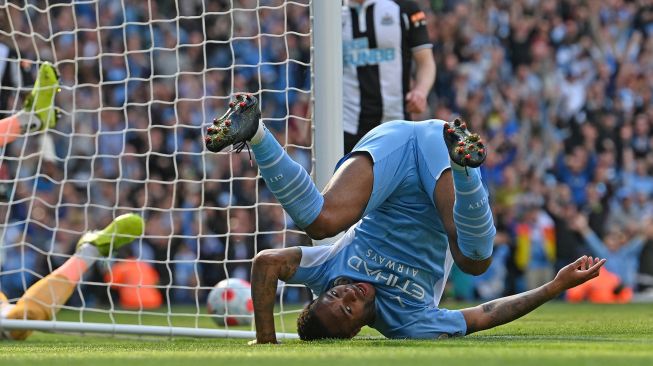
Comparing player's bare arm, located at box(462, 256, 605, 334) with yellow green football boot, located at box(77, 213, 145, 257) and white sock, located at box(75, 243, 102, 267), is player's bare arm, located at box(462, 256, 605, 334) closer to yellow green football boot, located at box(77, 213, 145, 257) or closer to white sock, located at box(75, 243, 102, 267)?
yellow green football boot, located at box(77, 213, 145, 257)

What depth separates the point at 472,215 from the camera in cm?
528

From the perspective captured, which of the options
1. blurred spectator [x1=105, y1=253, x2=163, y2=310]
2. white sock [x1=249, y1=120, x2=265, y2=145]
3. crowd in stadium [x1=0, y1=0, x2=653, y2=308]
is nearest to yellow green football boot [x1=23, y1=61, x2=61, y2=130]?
crowd in stadium [x1=0, y1=0, x2=653, y2=308]

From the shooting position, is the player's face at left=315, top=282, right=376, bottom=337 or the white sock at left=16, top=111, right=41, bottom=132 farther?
the white sock at left=16, top=111, right=41, bottom=132

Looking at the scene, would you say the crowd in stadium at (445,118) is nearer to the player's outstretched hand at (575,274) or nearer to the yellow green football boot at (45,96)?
the yellow green football boot at (45,96)

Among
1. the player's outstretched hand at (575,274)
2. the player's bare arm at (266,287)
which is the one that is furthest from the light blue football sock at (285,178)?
the player's outstretched hand at (575,274)

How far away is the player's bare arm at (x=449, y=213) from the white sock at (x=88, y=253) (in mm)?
2966

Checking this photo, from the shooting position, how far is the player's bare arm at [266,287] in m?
5.30

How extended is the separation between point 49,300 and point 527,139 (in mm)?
10054

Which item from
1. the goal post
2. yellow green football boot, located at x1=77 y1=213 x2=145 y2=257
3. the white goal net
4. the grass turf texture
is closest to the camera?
the grass turf texture

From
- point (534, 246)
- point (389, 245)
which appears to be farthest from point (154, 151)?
point (389, 245)

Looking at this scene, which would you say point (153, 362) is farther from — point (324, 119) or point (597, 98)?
point (597, 98)

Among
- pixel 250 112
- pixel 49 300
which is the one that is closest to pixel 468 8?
pixel 49 300

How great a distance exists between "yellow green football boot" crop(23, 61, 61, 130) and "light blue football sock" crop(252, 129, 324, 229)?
291cm

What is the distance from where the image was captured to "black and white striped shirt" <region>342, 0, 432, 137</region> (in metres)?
7.83
